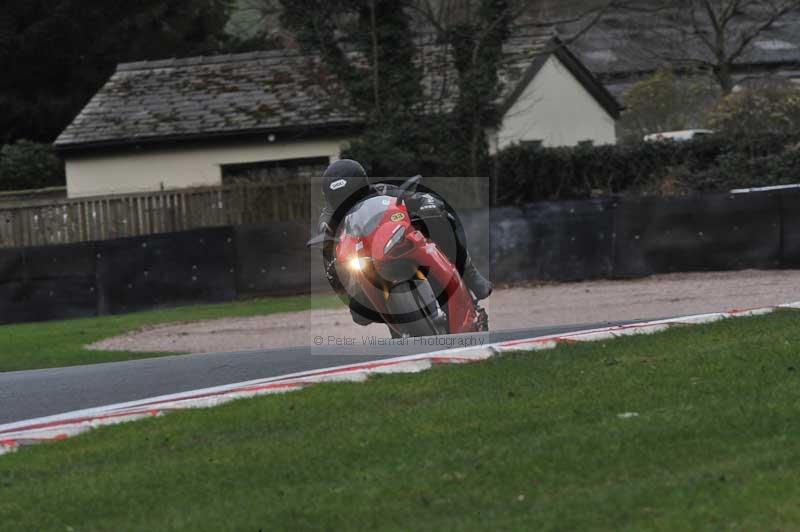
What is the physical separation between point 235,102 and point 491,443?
2430 cm

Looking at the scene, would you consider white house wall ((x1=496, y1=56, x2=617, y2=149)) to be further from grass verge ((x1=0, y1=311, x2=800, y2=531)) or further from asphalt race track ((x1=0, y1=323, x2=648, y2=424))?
grass verge ((x1=0, y1=311, x2=800, y2=531))

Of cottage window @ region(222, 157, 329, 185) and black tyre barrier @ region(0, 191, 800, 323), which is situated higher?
cottage window @ region(222, 157, 329, 185)

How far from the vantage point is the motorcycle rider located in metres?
10.1

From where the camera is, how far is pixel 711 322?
971 centimetres

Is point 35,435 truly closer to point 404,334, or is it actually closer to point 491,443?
point 491,443

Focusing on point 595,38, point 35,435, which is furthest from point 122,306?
point 595,38

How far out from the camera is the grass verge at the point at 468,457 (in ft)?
17.2

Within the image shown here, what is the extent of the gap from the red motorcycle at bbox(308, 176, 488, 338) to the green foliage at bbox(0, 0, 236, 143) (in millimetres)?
30477

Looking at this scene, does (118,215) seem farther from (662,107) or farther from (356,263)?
(356,263)

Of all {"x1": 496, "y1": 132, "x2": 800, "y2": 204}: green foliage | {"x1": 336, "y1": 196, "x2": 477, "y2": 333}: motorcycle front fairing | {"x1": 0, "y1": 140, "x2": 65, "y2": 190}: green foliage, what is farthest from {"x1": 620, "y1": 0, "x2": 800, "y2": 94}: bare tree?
{"x1": 336, "y1": 196, "x2": 477, "y2": 333}: motorcycle front fairing

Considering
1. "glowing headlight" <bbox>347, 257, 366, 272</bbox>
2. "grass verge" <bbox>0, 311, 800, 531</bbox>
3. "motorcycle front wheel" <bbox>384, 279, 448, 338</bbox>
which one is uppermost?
"glowing headlight" <bbox>347, 257, 366, 272</bbox>

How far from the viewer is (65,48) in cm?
4019

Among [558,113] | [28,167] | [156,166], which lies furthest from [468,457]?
[28,167]

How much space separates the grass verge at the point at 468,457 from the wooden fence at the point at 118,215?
16.9 m
